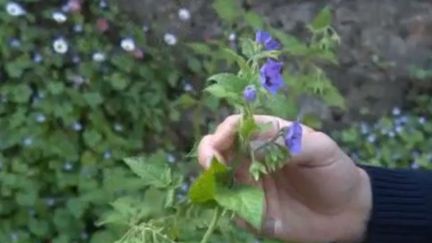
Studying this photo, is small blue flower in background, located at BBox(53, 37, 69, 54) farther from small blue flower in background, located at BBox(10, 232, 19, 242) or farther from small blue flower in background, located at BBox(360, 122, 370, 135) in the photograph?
small blue flower in background, located at BBox(360, 122, 370, 135)

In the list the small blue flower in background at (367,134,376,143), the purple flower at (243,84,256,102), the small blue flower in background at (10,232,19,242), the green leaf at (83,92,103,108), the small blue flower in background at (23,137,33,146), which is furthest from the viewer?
the small blue flower in background at (367,134,376,143)

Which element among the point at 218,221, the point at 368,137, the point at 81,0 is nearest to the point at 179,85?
the point at 81,0

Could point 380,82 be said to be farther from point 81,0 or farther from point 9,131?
point 9,131

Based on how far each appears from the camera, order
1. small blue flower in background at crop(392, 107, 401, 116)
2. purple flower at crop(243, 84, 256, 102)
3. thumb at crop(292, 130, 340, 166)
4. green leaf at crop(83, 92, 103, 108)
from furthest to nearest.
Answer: small blue flower in background at crop(392, 107, 401, 116) → green leaf at crop(83, 92, 103, 108) → thumb at crop(292, 130, 340, 166) → purple flower at crop(243, 84, 256, 102)

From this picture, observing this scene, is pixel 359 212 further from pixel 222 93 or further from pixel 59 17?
pixel 59 17

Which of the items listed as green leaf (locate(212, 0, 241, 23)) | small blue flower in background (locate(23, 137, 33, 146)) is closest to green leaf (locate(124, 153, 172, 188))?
small blue flower in background (locate(23, 137, 33, 146))

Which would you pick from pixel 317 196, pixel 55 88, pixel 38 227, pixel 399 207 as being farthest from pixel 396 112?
pixel 317 196
